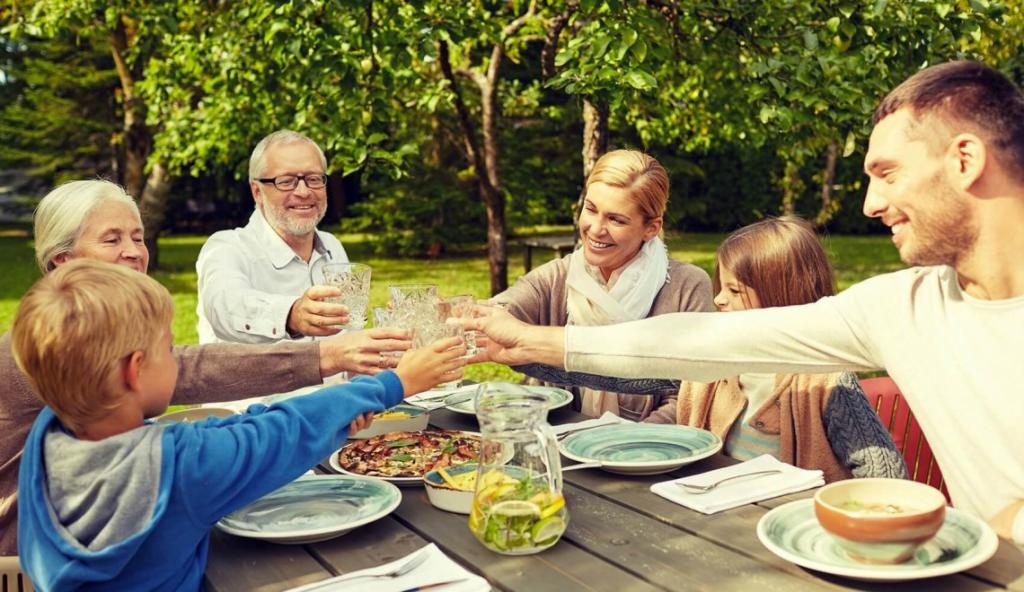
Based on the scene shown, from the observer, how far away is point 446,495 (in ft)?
6.81

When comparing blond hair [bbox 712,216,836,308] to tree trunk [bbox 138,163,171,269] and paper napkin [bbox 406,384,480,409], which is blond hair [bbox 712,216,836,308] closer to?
paper napkin [bbox 406,384,480,409]

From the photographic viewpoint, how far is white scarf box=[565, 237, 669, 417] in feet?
11.7

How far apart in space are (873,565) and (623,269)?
2.12m

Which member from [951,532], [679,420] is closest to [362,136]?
[679,420]

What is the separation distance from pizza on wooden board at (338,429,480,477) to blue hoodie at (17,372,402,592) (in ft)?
1.54

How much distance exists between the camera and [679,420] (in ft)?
10.4

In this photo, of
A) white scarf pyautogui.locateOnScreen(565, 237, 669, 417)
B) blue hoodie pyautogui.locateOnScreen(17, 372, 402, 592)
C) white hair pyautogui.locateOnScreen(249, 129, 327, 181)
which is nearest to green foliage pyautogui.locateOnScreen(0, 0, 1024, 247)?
white hair pyautogui.locateOnScreen(249, 129, 327, 181)

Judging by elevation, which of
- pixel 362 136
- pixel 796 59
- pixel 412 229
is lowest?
pixel 412 229

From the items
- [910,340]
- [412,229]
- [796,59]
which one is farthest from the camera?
[412,229]

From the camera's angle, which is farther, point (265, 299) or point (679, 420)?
point (265, 299)

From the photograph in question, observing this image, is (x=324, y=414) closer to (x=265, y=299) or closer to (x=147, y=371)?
(x=147, y=371)

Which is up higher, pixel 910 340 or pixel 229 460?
pixel 910 340

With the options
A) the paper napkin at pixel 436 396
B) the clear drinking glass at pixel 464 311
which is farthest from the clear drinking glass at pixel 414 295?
the paper napkin at pixel 436 396

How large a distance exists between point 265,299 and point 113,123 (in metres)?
19.2
